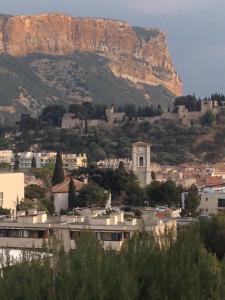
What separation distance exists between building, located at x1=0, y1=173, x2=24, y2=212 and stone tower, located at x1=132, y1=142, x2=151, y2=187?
52.0 feet

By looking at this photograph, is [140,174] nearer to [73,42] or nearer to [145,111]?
[145,111]

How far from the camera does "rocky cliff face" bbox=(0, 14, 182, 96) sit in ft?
565

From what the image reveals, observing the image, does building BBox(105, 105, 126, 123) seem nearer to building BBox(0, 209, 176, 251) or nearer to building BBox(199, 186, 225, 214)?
building BBox(199, 186, 225, 214)

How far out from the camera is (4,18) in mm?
174250

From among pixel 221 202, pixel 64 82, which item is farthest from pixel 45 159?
pixel 64 82

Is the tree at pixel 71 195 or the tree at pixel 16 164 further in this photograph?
the tree at pixel 16 164

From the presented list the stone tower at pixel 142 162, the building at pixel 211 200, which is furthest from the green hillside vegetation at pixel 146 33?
the building at pixel 211 200

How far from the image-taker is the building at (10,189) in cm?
3919

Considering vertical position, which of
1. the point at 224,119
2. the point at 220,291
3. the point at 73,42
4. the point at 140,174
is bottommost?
the point at 220,291

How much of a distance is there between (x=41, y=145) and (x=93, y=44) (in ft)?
334

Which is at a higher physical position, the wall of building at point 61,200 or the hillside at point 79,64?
the hillside at point 79,64

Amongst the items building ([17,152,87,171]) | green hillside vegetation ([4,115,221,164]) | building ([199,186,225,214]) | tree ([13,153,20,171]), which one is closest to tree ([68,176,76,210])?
building ([199,186,225,214])

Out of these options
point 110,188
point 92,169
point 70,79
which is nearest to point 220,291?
point 110,188

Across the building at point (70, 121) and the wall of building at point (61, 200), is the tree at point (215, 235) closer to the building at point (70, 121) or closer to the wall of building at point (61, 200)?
the wall of building at point (61, 200)
